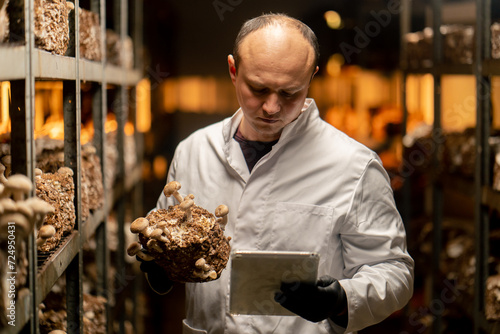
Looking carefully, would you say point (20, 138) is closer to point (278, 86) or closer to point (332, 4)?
point (278, 86)

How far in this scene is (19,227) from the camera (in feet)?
3.61

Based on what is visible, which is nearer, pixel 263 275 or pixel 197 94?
pixel 263 275

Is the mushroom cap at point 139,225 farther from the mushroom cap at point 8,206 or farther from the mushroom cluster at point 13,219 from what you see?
the mushroom cap at point 8,206

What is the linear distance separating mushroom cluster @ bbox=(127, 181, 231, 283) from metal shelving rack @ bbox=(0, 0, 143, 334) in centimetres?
27

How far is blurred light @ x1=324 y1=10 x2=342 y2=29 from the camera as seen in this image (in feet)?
13.7

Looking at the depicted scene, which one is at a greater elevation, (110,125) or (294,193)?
(110,125)

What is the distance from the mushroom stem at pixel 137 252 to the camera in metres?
1.52

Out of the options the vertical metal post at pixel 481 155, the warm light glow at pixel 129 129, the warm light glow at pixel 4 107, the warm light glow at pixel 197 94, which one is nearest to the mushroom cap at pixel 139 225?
the warm light glow at pixel 4 107

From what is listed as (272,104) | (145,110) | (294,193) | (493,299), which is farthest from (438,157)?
(145,110)

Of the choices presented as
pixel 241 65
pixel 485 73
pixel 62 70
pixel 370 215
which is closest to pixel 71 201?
pixel 62 70

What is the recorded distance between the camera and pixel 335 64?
4566 millimetres

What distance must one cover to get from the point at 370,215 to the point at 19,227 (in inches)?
38.9

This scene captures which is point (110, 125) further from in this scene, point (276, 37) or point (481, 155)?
point (276, 37)

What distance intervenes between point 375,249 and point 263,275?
1.36ft
